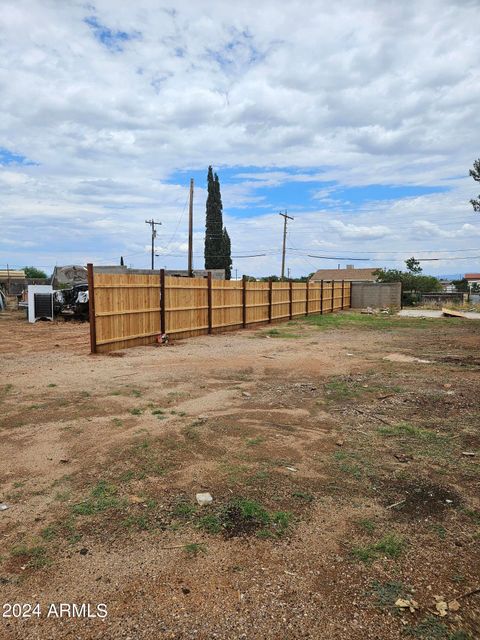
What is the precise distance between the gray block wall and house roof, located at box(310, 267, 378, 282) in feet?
110

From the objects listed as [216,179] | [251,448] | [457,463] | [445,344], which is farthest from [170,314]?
[216,179]

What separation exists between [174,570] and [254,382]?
501 centimetres

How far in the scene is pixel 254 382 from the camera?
7.36 meters

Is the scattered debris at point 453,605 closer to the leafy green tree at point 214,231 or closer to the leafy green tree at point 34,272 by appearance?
the leafy green tree at point 214,231

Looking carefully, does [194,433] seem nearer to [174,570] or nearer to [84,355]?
[174,570]

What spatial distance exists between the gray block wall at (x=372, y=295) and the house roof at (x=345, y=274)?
3346 centimetres

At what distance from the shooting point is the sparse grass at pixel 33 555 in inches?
95.6

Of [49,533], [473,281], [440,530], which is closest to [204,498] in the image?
[49,533]

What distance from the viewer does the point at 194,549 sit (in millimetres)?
2590

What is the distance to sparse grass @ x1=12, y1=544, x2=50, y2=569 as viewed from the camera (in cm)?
243

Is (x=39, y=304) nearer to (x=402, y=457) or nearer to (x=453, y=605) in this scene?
(x=402, y=457)

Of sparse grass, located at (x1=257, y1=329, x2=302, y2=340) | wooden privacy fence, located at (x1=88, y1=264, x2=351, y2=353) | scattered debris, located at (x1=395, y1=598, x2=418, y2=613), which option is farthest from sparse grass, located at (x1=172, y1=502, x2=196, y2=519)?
sparse grass, located at (x1=257, y1=329, x2=302, y2=340)

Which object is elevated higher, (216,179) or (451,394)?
(216,179)

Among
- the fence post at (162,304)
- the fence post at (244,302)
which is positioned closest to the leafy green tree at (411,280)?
the fence post at (244,302)
